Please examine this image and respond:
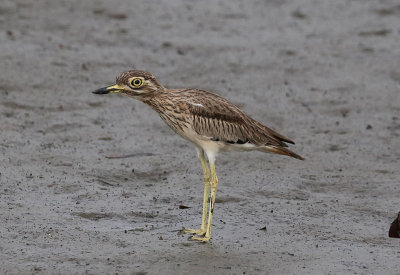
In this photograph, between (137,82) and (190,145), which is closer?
(137,82)

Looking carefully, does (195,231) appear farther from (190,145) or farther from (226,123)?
(190,145)

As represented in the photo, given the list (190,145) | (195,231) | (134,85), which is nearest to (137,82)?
(134,85)

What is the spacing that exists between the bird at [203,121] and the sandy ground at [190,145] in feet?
2.04

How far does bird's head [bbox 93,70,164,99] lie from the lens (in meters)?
7.08

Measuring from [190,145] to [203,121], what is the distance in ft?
7.54

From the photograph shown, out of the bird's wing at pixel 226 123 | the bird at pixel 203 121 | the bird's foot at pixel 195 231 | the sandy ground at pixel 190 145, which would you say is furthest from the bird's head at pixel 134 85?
the bird's foot at pixel 195 231

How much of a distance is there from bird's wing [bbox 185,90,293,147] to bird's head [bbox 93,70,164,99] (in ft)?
1.15

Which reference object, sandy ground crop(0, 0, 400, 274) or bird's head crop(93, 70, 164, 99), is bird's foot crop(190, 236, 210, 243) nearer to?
sandy ground crop(0, 0, 400, 274)

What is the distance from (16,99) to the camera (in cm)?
995

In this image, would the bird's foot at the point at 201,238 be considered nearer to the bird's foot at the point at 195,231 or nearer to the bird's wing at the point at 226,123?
the bird's foot at the point at 195,231

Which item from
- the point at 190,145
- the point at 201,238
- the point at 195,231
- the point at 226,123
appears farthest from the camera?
the point at 190,145

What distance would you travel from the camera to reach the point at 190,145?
9.38 m

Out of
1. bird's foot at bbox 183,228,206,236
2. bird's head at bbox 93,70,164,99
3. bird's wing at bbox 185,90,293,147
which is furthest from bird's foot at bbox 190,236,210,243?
bird's head at bbox 93,70,164,99

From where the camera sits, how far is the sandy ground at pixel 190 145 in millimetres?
6723
